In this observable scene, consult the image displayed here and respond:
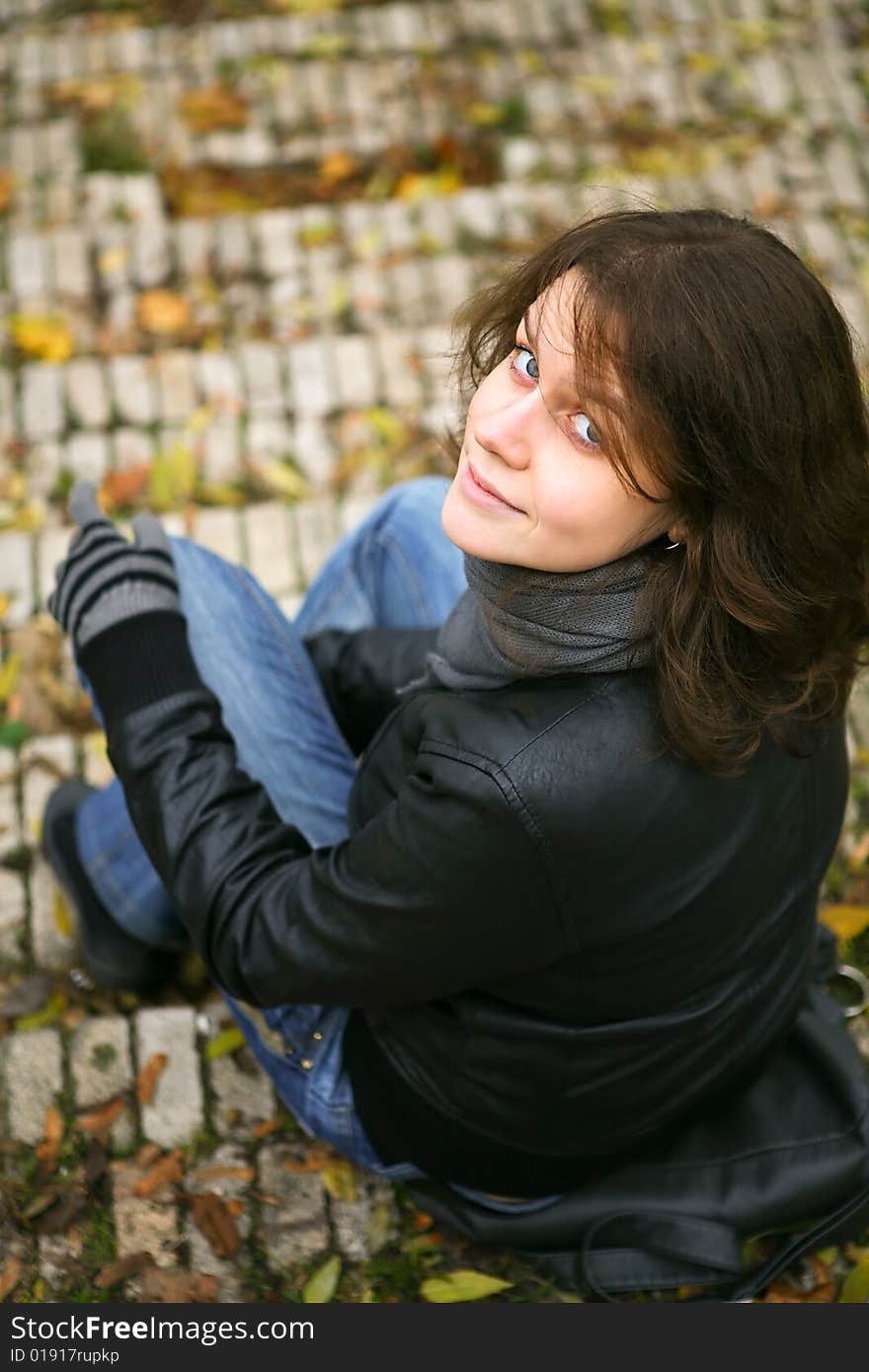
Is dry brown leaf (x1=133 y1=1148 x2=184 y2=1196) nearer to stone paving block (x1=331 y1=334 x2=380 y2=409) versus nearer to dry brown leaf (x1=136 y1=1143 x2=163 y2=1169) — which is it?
dry brown leaf (x1=136 y1=1143 x2=163 y2=1169)

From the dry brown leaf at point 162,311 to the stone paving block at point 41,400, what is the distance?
303 millimetres

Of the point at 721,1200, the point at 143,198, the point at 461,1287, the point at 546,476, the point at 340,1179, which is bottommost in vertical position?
the point at 461,1287

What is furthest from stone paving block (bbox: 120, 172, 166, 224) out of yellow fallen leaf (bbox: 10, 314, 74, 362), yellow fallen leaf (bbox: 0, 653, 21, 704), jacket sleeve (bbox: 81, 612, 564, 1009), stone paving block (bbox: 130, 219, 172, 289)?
jacket sleeve (bbox: 81, 612, 564, 1009)

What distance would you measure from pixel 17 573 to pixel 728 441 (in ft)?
7.78

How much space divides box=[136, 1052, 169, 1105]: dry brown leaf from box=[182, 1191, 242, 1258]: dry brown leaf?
0.70 ft

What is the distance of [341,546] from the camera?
284 centimetres

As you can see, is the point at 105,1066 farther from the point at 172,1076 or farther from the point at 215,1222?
the point at 215,1222

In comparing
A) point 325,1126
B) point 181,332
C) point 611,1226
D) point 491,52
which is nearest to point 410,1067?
point 325,1126

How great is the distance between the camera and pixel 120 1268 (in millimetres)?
2461

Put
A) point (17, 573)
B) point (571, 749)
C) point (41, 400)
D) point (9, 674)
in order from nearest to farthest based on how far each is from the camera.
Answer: point (571, 749) → point (9, 674) → point (17, 573) → point (41, 400)

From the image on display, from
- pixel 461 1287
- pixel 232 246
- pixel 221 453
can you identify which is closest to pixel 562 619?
pixel 461 1287

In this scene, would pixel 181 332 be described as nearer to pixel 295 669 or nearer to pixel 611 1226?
pixel 295 669

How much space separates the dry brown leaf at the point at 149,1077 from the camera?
271 centimetres

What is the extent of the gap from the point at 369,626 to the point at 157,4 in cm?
318
